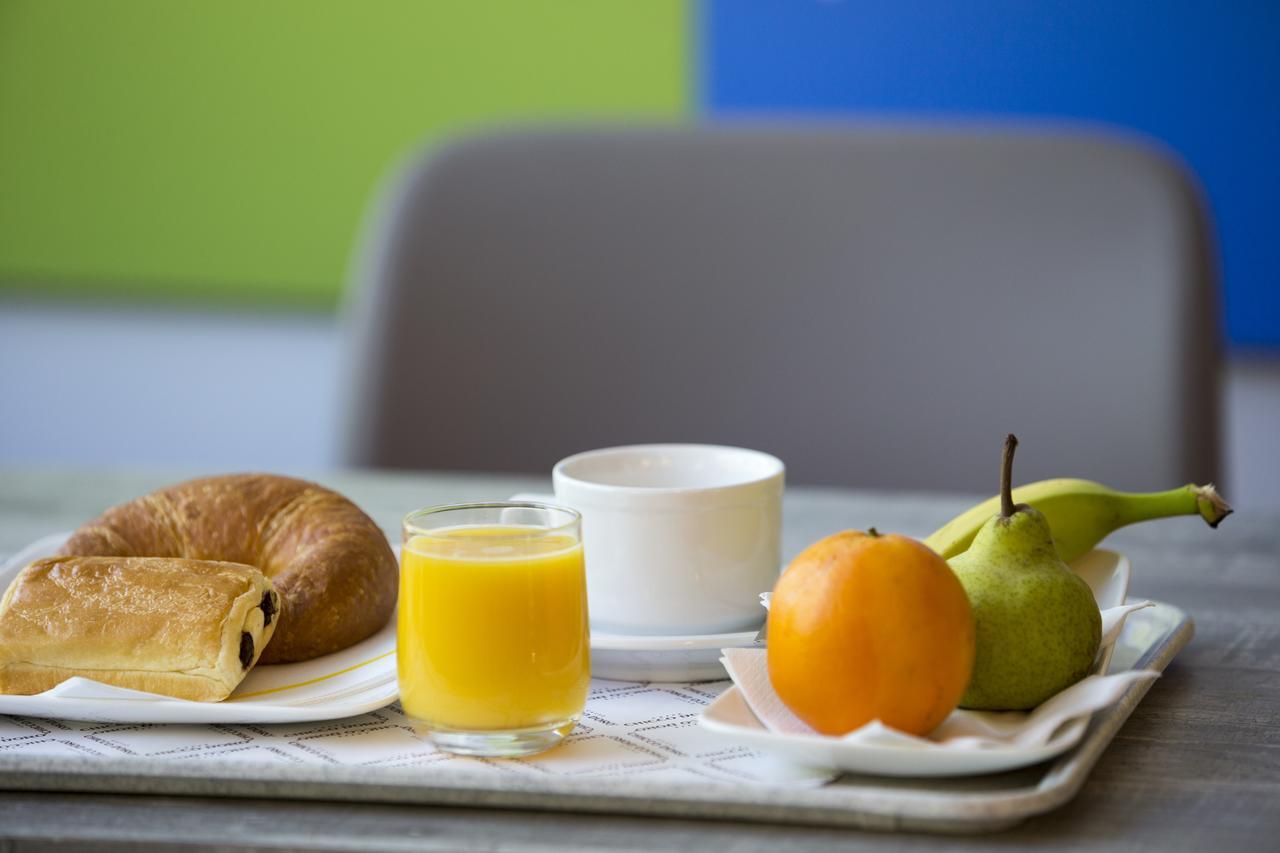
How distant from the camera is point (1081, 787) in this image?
595 mm

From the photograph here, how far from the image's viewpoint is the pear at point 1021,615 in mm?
637

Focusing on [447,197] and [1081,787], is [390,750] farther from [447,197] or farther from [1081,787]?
[447,197]

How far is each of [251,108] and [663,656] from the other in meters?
2.00

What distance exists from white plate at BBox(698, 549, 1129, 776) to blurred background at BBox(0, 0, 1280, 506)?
1.22 m

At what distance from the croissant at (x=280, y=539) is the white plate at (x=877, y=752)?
0.21m

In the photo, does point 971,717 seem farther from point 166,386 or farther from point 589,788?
point 166,386

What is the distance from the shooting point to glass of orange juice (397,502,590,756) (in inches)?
24.0

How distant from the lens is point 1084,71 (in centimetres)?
208

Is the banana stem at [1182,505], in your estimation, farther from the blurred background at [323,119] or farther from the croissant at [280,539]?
the blurred background at [323,119]

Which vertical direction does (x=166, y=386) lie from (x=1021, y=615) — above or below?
below

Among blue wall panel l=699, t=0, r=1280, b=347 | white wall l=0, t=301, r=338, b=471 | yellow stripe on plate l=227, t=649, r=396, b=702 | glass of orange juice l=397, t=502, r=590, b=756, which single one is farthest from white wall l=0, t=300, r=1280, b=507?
glass of orange juice l=397, t=502, r=590, b=756

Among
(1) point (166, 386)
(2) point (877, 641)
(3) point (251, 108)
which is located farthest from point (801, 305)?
(1) point (166, 386)

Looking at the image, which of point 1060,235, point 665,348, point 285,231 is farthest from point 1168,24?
point 285,231

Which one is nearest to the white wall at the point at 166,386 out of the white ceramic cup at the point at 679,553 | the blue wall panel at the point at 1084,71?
the blue wall panel at the point at 1084,71
